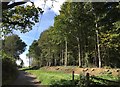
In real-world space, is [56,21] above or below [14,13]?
above

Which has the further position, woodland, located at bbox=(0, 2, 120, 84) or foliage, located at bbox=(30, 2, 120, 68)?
foliage, located at bbox=(30, 2, 120, 68)

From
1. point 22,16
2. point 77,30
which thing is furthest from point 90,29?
point 22,16

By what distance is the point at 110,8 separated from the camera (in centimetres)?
3469

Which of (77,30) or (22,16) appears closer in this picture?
(22,16)

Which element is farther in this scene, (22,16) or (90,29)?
(90,29)

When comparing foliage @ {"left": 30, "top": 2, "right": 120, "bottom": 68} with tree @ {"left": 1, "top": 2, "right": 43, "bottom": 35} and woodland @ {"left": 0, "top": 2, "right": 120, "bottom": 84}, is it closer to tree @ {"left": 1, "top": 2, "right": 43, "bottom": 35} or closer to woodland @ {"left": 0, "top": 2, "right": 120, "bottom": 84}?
woodland @ {"left": 0, "top": 2, "right": 120, "bottom": 84}

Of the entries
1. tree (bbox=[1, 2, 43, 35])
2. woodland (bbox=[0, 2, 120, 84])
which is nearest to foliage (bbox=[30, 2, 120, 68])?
woodland (bbox=[0, 2, 120, 84])

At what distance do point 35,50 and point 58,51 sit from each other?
2728 cm

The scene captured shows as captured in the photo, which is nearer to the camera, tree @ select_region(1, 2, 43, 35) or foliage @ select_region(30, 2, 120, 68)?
tree @ select_region(1, 2, 43, 35)

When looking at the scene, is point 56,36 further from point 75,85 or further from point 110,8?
point 75,85

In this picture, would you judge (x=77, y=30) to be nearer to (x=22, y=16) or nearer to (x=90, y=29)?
(x=90, y=29)

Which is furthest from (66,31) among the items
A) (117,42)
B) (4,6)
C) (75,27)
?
(4,6)

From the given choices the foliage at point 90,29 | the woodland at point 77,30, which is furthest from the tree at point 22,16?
the foliage at point 90,29

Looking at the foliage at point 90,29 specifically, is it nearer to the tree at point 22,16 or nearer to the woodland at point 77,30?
the woodland at point 77,30
